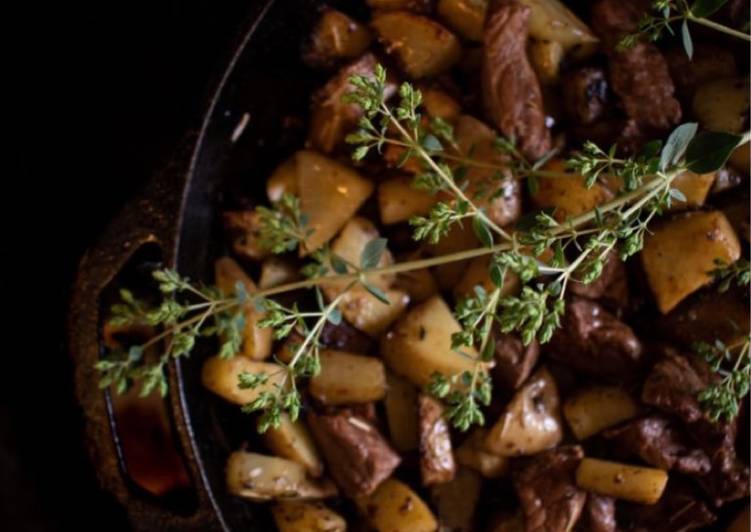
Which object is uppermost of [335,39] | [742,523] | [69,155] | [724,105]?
[335,39]

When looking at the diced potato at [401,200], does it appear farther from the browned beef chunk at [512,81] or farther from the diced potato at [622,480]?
the diced potato at [622,480]

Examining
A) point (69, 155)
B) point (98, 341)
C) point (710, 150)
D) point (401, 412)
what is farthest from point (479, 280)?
point (69, 155)

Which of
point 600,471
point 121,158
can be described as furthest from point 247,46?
point 600,471

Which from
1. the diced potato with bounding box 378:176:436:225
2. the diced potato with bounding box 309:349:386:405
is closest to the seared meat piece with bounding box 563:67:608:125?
the diced potato with bounding box 378:176:436:225

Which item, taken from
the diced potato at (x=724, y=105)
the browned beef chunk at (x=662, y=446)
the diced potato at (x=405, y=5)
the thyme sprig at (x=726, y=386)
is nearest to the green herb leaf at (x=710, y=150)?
the thyme sprig at (x=726, y=386)

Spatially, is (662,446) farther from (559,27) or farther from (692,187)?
(559,27)

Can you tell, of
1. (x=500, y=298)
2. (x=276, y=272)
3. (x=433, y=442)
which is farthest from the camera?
(x=276, y=272)

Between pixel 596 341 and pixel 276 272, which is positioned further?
pixel 276 272
